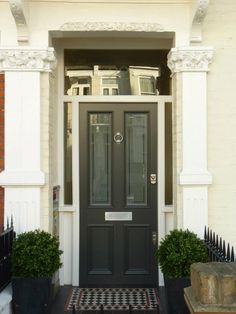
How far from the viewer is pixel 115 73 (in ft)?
20.7

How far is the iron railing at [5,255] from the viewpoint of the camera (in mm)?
4664

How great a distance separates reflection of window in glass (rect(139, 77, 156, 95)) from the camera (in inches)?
246

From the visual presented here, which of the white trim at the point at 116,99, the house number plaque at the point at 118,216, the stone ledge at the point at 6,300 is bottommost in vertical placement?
the stone ledge at the point at 6,300

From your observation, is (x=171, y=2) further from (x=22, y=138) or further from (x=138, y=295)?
(x=138, y=295)

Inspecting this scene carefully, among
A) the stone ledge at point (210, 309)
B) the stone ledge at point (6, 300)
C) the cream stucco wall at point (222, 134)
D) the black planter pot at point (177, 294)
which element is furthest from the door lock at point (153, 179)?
the stone ledge at point (210, 309)

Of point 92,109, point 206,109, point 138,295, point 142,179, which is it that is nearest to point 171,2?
point 206,109

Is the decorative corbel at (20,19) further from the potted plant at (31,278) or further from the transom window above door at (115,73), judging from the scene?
the potted plant at (31,278)

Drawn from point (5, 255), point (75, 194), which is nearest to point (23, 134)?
point (75, 194)

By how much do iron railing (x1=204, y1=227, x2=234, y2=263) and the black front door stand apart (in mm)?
1137

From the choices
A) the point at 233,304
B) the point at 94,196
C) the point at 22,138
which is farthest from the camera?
the point at 94,196

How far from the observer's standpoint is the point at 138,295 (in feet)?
19.1

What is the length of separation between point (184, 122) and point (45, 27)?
204 centimetres

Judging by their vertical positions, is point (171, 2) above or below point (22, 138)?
above

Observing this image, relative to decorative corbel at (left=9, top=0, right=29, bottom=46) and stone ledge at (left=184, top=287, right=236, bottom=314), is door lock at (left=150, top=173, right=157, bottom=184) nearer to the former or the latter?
decorative corbel at (left=9, top=0, right=29, bottom=46)
